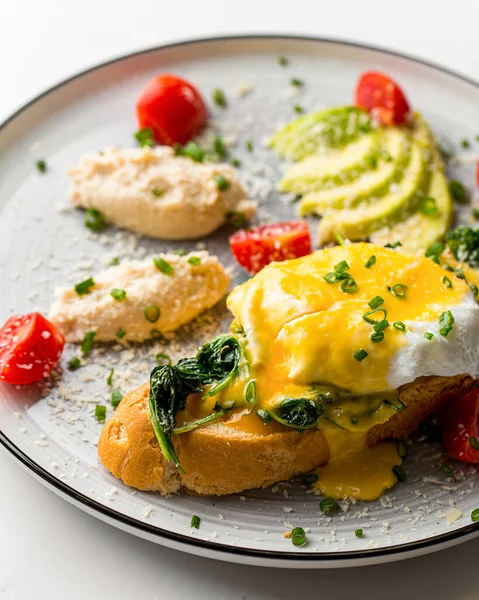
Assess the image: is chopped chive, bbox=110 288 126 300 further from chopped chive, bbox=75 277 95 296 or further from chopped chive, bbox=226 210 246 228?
chopped chive, bbox=226 210 246 228

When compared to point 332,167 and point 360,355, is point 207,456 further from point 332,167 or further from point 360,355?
Result: point 332,167

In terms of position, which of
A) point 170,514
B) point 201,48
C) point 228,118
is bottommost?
point 170,514

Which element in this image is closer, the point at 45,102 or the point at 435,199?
the point at 435,199

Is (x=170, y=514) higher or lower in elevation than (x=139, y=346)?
lower

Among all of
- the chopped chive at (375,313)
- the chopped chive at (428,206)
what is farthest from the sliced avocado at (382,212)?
the chopped chive at (375,313)

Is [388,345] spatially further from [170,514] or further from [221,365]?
[170,514]

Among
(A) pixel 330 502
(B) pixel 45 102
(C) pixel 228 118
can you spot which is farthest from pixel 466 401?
(B) pixel 45 102

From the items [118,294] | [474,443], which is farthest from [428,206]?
[118,294]
